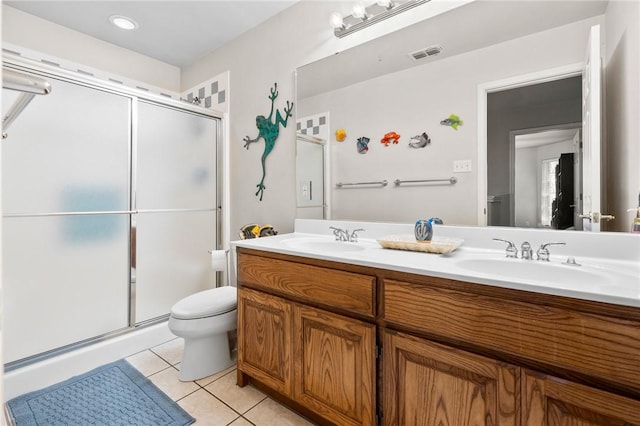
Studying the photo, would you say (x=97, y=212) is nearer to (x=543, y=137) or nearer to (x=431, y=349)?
(x=431, y=349)

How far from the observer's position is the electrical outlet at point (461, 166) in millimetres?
1578

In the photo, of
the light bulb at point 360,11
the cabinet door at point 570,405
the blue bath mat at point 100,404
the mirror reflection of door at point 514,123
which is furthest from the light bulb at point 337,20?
the blue bath mat at point 100,404

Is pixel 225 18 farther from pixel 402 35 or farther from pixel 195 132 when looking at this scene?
pixel 402 35

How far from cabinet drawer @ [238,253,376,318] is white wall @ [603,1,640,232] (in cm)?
104

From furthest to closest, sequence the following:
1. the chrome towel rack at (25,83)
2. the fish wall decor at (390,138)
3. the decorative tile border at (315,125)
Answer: the decorative tile border at (315,125)
the fish wall decor at (390,138)
the chrome towel rack at (25,83)

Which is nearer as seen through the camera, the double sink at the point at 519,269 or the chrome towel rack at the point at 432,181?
the double sink at the point at 519,269

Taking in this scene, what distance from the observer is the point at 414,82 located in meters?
1.72

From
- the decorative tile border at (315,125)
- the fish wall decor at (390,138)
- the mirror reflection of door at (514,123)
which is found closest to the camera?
the mirror reflection of door at (514,123)

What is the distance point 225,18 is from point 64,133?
1.38 m

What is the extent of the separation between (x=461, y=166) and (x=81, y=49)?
3015 millimetres

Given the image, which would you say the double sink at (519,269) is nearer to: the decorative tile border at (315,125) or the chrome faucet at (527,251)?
the chrome faucet at (527,251)

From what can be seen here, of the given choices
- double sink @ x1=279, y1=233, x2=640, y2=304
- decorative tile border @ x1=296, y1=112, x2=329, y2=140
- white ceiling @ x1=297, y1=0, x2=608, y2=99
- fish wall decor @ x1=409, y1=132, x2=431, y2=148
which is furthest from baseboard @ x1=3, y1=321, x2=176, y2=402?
fish wall decor @ x1=409, y1=132, x2=431, y2=148

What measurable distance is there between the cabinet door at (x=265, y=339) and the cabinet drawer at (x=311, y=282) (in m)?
0.07

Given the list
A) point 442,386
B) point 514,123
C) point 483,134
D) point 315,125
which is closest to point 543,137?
point 514,123
